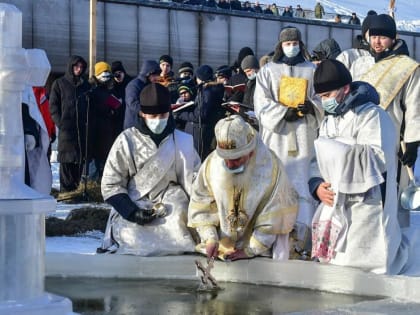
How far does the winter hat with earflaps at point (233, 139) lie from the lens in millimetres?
6449

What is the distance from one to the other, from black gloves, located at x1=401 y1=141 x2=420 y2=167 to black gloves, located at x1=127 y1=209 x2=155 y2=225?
77.1 inches

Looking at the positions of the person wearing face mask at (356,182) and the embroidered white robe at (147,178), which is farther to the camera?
the embroidered white robe at (147,178)

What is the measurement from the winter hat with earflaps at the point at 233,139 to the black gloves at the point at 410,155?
5.45ft

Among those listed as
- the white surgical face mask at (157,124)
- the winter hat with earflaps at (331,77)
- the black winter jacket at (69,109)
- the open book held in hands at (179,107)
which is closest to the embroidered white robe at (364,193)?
the winter hat with earflaps at (331,77)

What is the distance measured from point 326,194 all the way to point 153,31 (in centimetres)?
1638

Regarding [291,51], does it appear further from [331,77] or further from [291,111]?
[331,77]

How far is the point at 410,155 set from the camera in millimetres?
7684

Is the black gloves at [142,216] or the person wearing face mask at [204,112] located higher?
the person wearing face mask at [204,112]

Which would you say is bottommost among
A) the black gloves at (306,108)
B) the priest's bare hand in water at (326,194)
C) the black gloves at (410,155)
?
the priest's bare hand in water at (326,194)

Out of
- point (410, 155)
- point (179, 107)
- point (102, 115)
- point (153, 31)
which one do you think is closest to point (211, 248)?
point (410, 155)

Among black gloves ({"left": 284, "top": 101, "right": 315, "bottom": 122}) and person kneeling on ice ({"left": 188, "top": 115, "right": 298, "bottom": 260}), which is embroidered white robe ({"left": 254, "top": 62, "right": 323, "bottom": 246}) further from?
person kneeling on ice ({"left": 188, "top": 115, "right": 298, "bottom": 260})

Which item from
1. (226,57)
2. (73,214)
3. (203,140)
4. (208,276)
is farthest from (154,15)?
(208,276)

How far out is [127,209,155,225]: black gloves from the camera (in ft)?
23.1

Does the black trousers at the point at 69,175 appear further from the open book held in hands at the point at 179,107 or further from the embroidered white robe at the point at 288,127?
the embroidered white robe at the point at 288,127
